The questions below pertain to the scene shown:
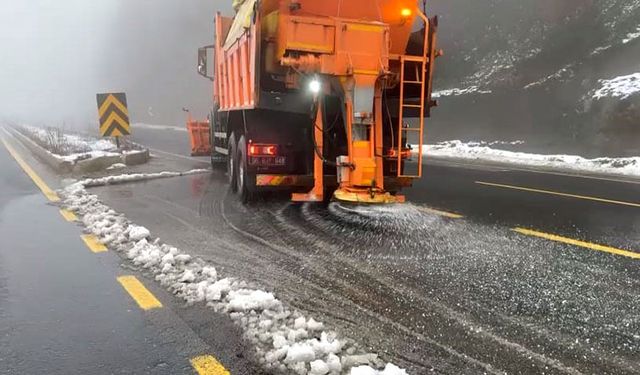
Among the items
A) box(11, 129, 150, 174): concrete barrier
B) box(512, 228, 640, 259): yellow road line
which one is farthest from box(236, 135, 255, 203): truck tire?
box(11, 129, 150, 174): concrete barrier

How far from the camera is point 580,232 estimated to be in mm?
6242

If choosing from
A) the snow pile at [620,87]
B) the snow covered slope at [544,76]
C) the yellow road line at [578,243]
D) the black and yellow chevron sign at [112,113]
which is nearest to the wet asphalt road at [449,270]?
the yellow road line at [578,243]

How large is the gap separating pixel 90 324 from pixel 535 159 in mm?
14873

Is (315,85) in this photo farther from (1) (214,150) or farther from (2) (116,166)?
(2) (116,166)

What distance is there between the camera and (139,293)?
4.42 m

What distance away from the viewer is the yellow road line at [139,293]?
416cm

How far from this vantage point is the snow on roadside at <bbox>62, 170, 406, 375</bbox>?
312cm

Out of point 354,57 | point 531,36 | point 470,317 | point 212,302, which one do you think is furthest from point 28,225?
point 531,36

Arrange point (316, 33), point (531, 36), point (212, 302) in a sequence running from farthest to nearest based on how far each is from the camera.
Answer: point (531, 36), point (316, 33), point (212, 302)

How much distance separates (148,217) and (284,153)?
2.20 m

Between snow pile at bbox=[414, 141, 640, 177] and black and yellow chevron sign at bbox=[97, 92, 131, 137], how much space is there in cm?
A: 1046

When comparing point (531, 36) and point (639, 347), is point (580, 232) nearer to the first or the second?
point (639, 347)

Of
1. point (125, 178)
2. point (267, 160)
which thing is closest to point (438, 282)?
point (267, 160)

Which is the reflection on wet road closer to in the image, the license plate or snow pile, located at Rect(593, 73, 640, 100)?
the license plate
